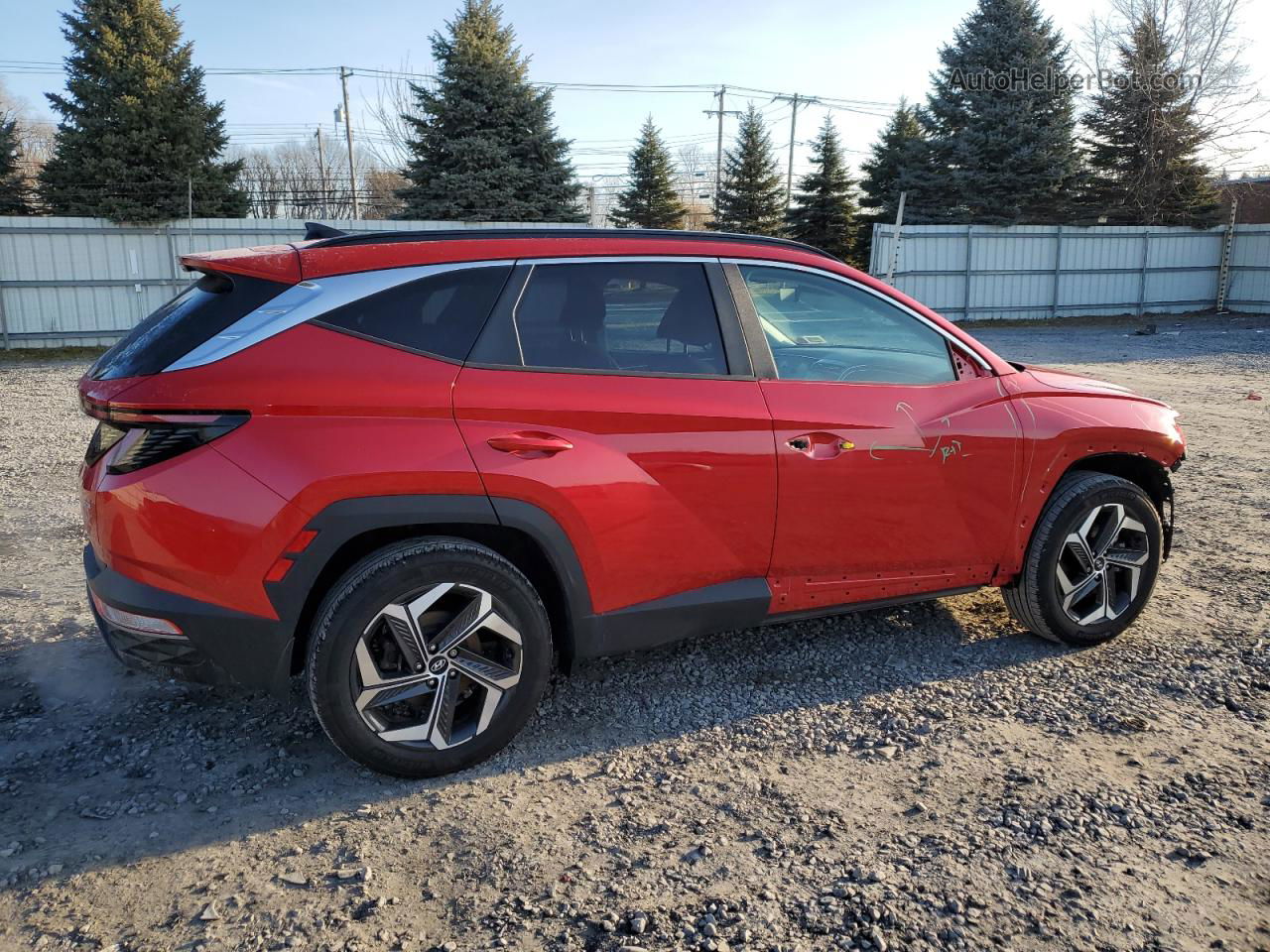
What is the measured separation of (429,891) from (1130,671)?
3.02 meters

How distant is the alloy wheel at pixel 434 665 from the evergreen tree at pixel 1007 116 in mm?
28650

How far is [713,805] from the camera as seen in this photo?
3027 millimetres

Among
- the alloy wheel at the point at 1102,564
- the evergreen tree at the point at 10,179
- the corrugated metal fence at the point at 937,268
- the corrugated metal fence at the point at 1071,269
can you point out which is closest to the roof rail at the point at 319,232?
the alloy wheel at the point at 1102,564

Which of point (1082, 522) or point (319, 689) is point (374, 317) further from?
point (1082, 522)

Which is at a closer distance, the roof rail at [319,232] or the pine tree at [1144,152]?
the roof rail at [319,232]

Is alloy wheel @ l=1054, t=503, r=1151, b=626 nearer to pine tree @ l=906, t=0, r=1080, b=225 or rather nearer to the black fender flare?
the black fender flare

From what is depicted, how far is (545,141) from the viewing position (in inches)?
990

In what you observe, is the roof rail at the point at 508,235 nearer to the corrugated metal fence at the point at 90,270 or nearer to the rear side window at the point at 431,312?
the rear side window at the point at 431,312

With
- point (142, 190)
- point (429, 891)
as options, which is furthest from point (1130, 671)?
point (142, 190)

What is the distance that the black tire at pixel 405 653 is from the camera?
9.70 ft

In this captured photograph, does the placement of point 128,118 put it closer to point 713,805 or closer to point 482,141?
point 482,141

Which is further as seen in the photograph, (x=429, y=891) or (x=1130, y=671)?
(x=1130, y=671)

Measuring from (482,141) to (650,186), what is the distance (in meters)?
7.74

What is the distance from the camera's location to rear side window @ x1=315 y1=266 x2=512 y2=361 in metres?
3.06
